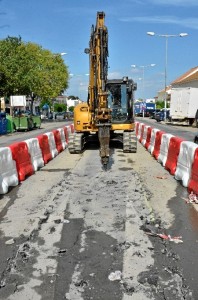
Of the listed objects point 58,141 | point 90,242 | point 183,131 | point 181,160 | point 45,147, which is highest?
point 181,160

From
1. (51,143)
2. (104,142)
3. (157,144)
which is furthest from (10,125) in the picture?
(104,142)

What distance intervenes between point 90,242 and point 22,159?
224 inches

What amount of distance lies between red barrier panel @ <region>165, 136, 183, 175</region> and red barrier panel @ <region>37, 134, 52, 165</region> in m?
4.16

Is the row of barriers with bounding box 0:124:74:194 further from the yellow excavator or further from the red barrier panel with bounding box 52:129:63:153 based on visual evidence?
the red barrier panel with bounding box 52:129:63:153

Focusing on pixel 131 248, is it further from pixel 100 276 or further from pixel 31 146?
pixel 31 146

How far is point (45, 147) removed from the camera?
13.8 metres

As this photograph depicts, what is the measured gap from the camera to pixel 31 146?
11539mm

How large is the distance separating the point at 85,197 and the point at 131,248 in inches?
116

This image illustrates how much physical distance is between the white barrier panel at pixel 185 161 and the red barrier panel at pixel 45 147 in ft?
16.4

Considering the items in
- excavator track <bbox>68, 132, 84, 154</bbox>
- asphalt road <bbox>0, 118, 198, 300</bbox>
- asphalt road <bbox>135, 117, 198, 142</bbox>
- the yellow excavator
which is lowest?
asphalt road <bbox>135, 117, 198, 142</bbox>

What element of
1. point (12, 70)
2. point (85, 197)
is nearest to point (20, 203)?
point (85, 197)

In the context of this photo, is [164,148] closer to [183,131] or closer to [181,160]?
[181,160]

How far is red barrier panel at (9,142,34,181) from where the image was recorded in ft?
32.5

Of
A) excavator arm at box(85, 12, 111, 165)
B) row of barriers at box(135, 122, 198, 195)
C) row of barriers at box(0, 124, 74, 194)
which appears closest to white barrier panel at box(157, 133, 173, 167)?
row of barriers at box(135, 122, 198, 195)
